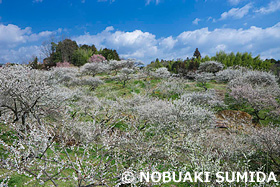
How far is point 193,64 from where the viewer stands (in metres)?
35.4

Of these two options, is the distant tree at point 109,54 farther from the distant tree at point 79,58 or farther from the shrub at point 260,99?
the shrub at point 260,99

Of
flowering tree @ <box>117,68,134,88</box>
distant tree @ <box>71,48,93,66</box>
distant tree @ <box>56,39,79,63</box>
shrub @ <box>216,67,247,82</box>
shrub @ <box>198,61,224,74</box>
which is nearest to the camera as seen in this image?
shrub @ <box>216,67,247,82</box>

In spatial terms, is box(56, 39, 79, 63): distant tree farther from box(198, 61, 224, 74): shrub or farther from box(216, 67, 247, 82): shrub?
box(216, 67, 247, 82): shrub

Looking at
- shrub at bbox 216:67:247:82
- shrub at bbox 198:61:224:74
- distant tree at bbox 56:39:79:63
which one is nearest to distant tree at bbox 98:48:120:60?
distant tree at bbox 56:39:79:63

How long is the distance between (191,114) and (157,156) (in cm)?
436

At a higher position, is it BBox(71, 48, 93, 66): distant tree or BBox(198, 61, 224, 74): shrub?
BBox(71, 48, 93, 66): distant tree

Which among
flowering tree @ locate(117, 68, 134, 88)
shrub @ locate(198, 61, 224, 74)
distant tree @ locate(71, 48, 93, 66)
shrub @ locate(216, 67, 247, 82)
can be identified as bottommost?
shrub @ locate(216, 67, 247, 82)

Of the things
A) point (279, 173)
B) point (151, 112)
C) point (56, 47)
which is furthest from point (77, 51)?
point (279, 173)

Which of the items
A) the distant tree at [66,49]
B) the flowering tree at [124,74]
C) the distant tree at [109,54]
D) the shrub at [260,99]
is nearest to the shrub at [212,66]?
the shrub at [260,99]

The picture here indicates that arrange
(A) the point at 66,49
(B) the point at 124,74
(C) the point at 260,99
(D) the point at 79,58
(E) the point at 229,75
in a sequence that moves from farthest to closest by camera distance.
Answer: (D) the point at 79,58 → (A) the point at 66,49 → (B) the point at 124,74 → (E) the point at 229,75 → (C) the point at 260,99

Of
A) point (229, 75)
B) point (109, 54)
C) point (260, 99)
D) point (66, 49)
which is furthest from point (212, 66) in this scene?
point (66, 49)

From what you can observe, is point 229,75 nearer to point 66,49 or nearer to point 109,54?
point 109,54

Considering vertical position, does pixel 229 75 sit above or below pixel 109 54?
below

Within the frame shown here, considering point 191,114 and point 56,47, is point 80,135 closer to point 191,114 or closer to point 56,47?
point 191,114
